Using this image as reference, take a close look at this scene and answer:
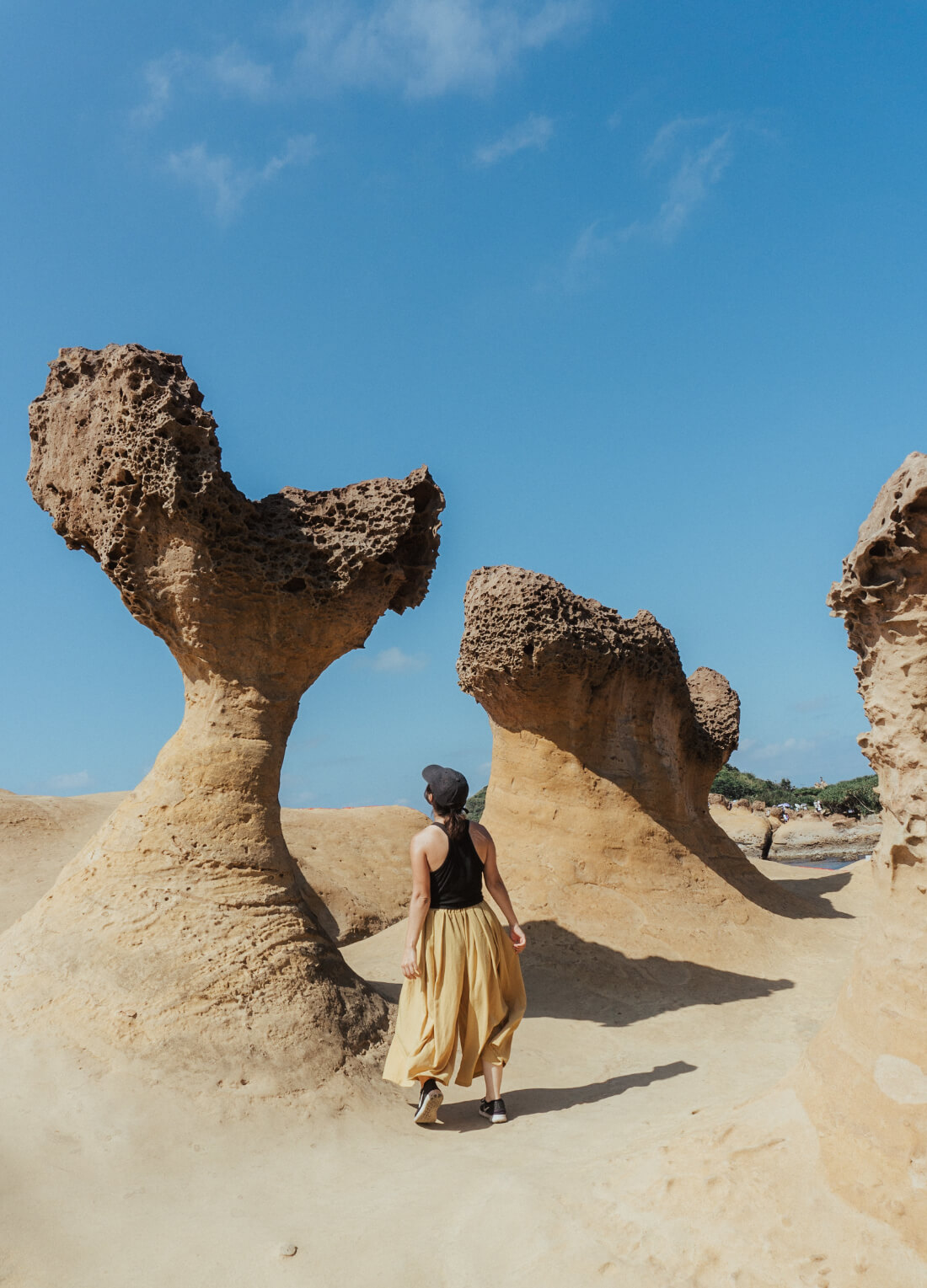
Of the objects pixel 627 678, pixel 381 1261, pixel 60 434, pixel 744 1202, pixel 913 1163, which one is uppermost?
pixel 60 434

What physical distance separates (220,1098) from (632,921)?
4493 millimetres

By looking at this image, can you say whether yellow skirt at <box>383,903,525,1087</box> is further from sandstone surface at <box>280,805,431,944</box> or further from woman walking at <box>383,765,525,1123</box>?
sandstone surface at <box>280,805,431,944</box>

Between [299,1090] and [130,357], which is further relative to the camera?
[130,357]

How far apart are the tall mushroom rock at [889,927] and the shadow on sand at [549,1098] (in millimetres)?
1684

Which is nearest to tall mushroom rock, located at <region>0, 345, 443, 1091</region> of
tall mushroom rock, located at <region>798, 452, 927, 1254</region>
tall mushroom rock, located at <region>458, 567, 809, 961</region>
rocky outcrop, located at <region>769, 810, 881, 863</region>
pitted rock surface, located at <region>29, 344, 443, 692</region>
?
pitted rock surface, located at <region>29, 344, 443, 692</region>

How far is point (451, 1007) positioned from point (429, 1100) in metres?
0.43

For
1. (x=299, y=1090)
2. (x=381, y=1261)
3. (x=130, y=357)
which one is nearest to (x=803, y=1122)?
(x=381, y=1261)

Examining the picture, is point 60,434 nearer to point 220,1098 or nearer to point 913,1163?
point 220,1098

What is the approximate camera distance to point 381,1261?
8.74 feet

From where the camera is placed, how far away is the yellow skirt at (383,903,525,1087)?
385 centimetres

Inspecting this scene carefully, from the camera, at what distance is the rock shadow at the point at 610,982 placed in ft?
20.6

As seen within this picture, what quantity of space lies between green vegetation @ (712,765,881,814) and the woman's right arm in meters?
27.2

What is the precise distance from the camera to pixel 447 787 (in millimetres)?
4043

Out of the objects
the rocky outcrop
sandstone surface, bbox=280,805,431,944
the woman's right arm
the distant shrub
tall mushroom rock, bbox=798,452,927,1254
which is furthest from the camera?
the distant shrub
